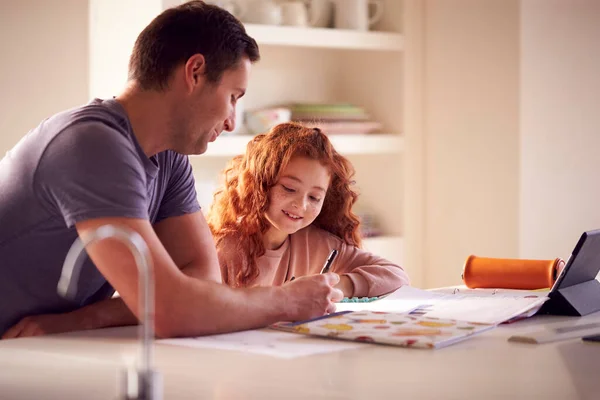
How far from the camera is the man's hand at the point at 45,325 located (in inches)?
75.7

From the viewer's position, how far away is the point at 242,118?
3.96 meters

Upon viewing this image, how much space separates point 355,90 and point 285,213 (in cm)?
190

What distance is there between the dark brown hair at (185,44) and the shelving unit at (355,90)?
5.64ft


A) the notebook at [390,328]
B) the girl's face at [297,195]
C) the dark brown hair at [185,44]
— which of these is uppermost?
the dark brown hair at [185,44]

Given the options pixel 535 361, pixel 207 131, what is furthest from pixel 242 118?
pixel 535 361

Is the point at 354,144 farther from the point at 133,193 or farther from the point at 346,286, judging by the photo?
the point at 133,193

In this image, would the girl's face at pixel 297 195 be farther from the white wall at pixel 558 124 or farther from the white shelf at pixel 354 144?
the white wall at pixel 558 124

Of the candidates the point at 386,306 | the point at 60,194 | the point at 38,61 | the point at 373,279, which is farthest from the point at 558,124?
the point at 60,194

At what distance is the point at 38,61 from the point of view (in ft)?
10.5

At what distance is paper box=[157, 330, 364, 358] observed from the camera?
1618 millimetres

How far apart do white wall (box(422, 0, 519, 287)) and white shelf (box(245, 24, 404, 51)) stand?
222 millimetres

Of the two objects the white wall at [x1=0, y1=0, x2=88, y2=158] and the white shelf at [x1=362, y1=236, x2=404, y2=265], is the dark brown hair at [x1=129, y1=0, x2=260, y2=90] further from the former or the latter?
the white shelf at [x1=362, y1=236, x2=404, y2=265]

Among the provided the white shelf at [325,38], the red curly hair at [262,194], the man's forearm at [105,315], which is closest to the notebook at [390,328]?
the man's forearm at [105,315]

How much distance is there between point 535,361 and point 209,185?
2.40 m
